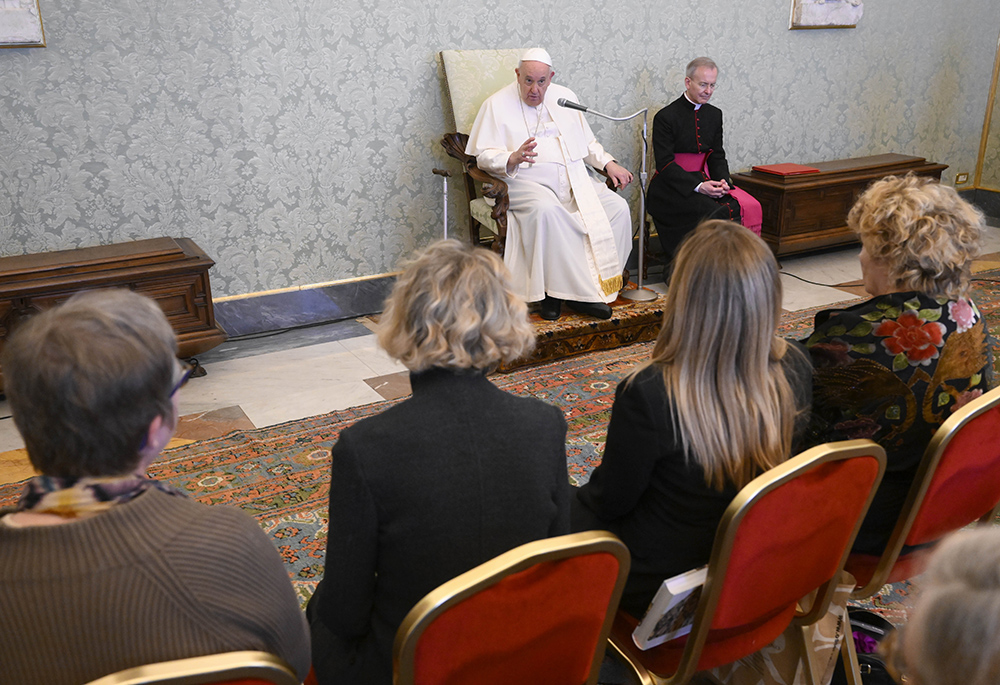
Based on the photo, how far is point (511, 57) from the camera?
4.88 m

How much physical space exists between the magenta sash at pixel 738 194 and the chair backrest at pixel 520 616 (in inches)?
166

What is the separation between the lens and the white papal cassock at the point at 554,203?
439 cm

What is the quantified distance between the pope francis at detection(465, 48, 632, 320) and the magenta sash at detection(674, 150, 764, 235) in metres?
0.69

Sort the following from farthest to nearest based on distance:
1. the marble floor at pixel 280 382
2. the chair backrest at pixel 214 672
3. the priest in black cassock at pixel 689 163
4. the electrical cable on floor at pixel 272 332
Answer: the priest in black cassock at pixel 689 163, the electrical cable on floor at pixel 272 332, the marble floor at pixel 280 382, the chair backrest at pixel 214 672

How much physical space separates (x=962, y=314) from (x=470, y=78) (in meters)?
3.38

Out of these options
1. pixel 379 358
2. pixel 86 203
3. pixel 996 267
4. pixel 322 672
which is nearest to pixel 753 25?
pixel 996 267

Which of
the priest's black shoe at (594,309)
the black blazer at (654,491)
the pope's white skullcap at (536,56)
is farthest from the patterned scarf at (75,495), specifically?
the pope's white skullcap at (536,56)

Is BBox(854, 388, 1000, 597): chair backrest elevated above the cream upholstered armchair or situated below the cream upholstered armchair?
below

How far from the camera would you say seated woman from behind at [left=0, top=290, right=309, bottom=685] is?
1009 mm

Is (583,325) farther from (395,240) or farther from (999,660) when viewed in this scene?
(999,660)

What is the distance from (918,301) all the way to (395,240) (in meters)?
3.44

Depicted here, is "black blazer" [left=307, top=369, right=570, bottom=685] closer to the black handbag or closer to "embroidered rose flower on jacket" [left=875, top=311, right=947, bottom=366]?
"embroidered rose flower on jacket" [left=875, top=311, right=947, bottom=366]

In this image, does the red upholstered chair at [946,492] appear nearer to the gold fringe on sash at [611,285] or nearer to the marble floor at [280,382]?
the marble floor at [280,382]

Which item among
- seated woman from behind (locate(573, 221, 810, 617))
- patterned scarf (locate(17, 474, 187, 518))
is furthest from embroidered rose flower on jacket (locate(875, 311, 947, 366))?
patterned scarf (locate(17, 474, 187, 518))
